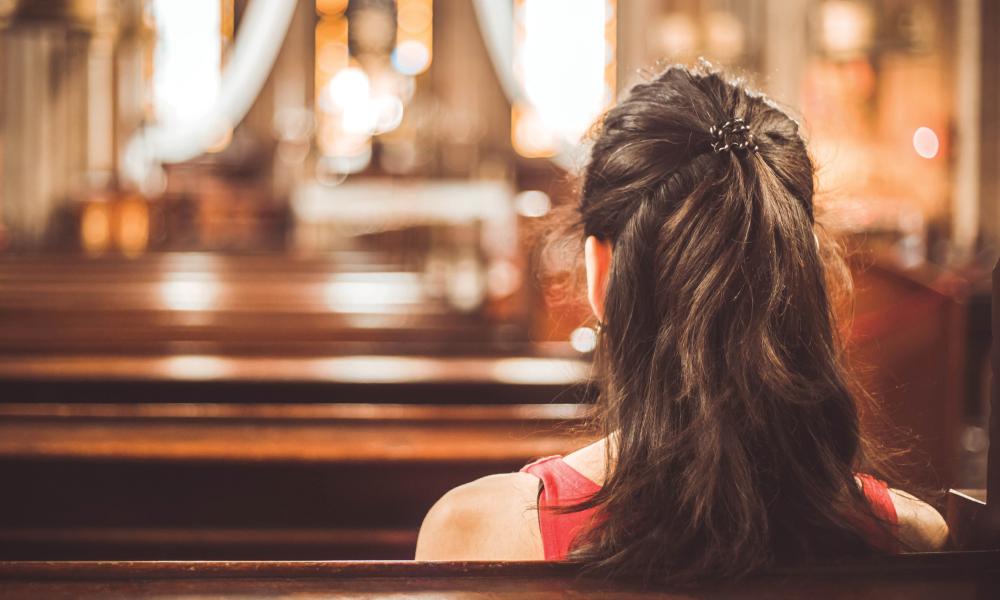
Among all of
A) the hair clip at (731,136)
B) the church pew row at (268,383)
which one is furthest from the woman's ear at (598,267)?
the church pew row at (268,383)

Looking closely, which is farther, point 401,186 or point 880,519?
point 401,186

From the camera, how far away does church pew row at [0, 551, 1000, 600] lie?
0.62 m

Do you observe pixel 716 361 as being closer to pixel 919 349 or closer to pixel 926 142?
pixel 919 349

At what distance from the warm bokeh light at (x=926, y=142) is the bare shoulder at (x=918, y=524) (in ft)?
24.4

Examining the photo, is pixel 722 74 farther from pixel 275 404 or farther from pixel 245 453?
pixel 275 404

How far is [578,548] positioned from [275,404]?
4.22 feet

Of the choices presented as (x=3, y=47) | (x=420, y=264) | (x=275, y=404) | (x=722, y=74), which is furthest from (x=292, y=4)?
(x=722, y=74)

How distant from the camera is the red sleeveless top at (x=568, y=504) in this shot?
31.7 inches

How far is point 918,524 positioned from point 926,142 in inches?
298

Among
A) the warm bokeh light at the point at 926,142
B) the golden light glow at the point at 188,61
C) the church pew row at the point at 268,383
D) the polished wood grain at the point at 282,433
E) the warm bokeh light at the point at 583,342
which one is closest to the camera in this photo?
the polished wood grain at the point at 282,433

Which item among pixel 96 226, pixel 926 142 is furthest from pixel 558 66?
pixel 96 226

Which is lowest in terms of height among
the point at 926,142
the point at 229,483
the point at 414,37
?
the point at 229,483

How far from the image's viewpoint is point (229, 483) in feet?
4.77

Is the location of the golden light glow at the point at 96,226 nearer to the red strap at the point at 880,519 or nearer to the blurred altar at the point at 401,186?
the blurred altar at the point at 401,186
